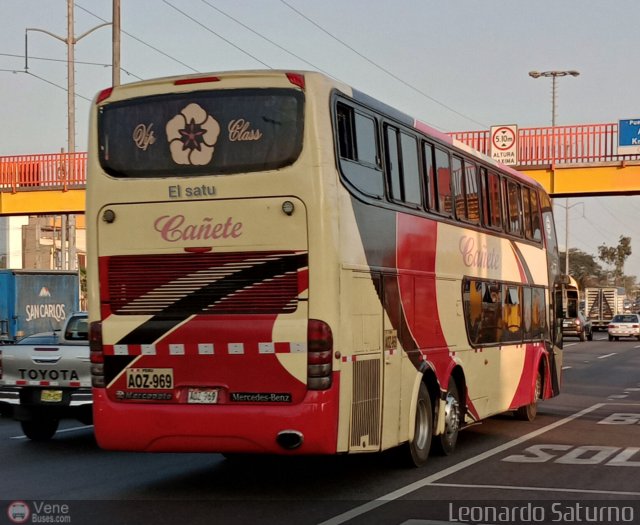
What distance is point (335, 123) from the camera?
33.6 feet

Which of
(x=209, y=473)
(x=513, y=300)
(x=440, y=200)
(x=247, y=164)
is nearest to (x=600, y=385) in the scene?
(x=513, y=300)

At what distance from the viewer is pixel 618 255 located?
152 metres

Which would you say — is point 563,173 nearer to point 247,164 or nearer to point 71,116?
point 71,116

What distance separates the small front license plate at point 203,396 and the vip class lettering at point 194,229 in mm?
1346

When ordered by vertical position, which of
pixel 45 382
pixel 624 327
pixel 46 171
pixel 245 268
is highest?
pixel 46 171

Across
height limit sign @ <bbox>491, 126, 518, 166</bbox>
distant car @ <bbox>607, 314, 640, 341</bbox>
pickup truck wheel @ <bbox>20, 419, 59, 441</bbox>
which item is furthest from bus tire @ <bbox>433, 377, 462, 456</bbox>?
distant car @ <bbox>607, 314, 640, 341</bbox>

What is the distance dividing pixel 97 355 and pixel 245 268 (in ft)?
5.59

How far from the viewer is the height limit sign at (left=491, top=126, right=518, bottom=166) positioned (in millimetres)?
34625

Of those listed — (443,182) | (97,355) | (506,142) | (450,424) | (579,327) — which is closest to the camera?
(97,355)

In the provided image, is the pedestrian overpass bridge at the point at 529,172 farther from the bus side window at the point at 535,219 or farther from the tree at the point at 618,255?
the tree at the point at 618,255

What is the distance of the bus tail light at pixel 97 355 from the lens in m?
10.5

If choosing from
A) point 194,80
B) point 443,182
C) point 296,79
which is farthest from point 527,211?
point 194,80

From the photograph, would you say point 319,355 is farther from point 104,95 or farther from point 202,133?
point 104,95

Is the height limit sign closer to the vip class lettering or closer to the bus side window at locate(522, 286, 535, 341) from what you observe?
the bus side window at locate(522, 286, 535, 341)
